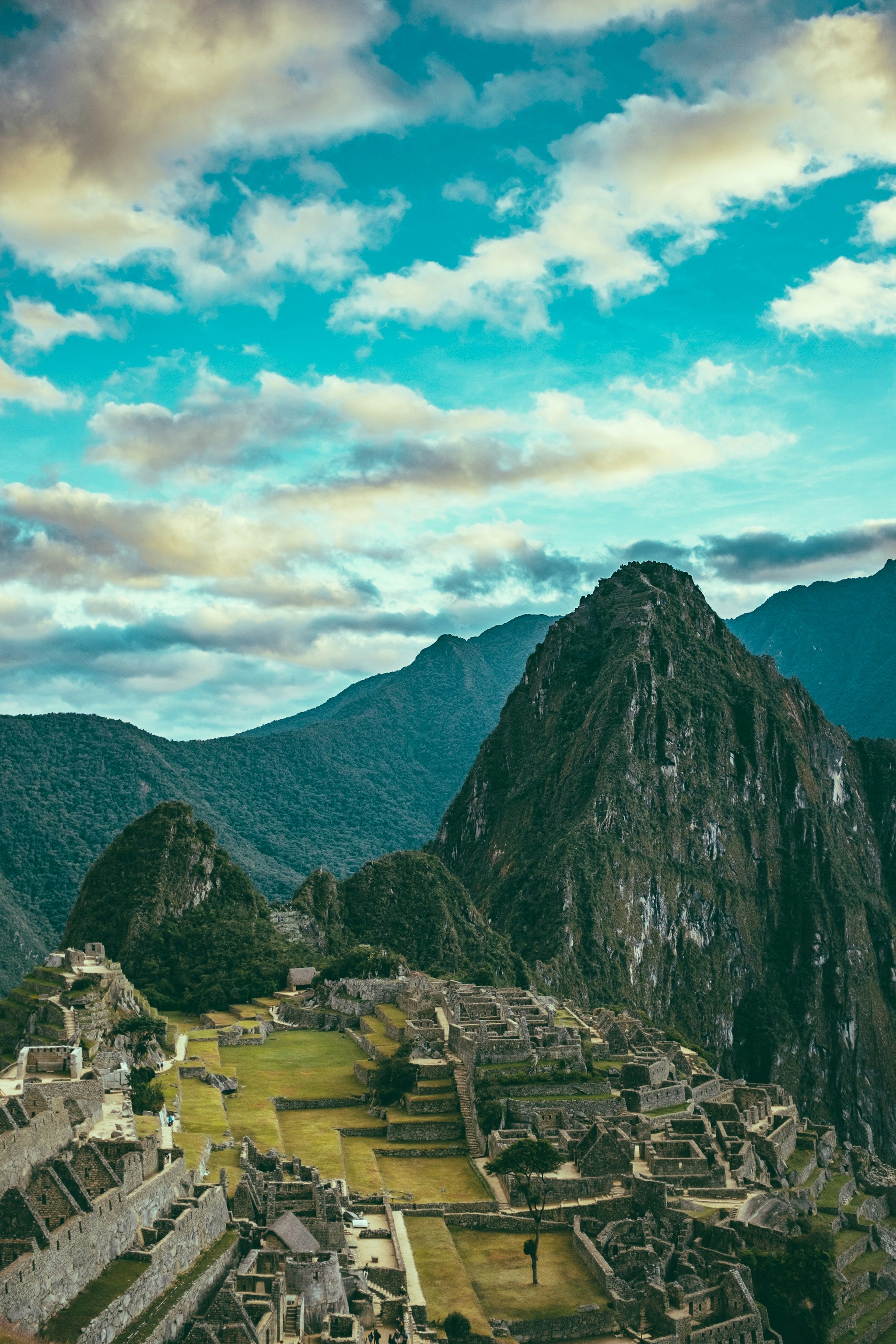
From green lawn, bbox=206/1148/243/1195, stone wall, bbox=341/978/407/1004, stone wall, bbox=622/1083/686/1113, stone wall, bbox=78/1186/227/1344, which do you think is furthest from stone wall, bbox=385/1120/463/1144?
stone wall, bbox=341/978/407/1004

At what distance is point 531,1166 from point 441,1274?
740 centimetres

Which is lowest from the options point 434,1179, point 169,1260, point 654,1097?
point 654,1097

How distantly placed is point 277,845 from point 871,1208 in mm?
143208

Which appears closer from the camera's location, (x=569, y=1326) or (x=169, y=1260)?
(x=169, y=1260)

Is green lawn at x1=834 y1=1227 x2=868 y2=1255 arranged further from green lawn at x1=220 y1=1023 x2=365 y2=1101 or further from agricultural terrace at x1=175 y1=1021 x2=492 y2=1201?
green lawn at x1=220 y1=1023 x2=365 y2=1101

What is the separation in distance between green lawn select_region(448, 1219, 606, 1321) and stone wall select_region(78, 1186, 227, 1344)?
8404mm

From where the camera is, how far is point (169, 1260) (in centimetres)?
2895


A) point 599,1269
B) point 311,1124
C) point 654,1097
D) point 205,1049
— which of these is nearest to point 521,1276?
point 599,1269

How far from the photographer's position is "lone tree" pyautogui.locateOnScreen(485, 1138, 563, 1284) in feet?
145

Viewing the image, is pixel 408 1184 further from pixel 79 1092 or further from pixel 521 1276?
pixel 79 1092

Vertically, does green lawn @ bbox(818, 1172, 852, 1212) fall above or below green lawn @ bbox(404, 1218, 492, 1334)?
below

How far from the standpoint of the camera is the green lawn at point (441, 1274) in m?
35.2

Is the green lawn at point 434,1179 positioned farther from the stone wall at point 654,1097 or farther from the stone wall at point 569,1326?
the stone wall at point 569,1326

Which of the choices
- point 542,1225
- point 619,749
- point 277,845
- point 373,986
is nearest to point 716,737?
point 619,749
